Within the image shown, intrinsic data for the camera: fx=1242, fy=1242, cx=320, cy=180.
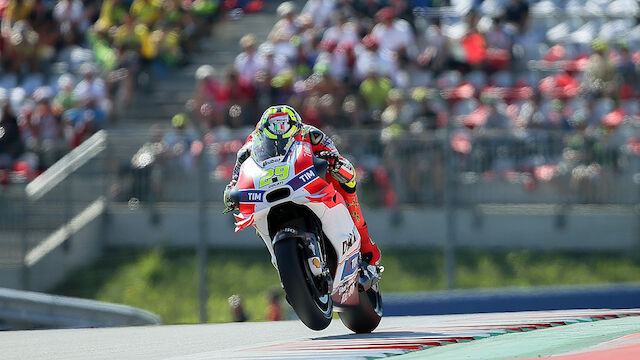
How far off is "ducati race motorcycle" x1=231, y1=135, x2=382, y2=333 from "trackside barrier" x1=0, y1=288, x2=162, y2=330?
10.0 feet

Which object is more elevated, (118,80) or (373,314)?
(373,314)

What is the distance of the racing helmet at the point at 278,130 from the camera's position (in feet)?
24.1

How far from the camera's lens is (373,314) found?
805 centimetres

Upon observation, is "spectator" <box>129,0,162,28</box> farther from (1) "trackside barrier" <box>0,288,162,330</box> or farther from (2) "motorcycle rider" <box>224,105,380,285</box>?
(2) "motorcycle rider" <box>224,105,380,285</box>

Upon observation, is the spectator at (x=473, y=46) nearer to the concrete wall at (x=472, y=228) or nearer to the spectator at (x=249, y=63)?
the spectator at (x=249, y=63)

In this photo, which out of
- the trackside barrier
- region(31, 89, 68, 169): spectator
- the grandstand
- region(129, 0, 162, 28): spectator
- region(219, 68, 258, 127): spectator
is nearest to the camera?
the trackside barrier

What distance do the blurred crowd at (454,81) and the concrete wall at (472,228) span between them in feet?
1.02

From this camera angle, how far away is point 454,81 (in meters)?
15.2

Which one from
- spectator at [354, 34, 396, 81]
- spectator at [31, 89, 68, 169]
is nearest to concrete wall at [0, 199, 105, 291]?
spectator at [31, 89, 68, 169]

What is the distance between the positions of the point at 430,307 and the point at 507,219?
2.36 m

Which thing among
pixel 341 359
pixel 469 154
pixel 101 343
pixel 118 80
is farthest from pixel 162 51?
pixel 341 359

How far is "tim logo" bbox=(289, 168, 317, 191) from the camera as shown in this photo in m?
7.18

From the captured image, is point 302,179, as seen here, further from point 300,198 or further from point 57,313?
point 57,313

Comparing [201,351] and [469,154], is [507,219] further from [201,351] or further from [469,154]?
[201,351]
